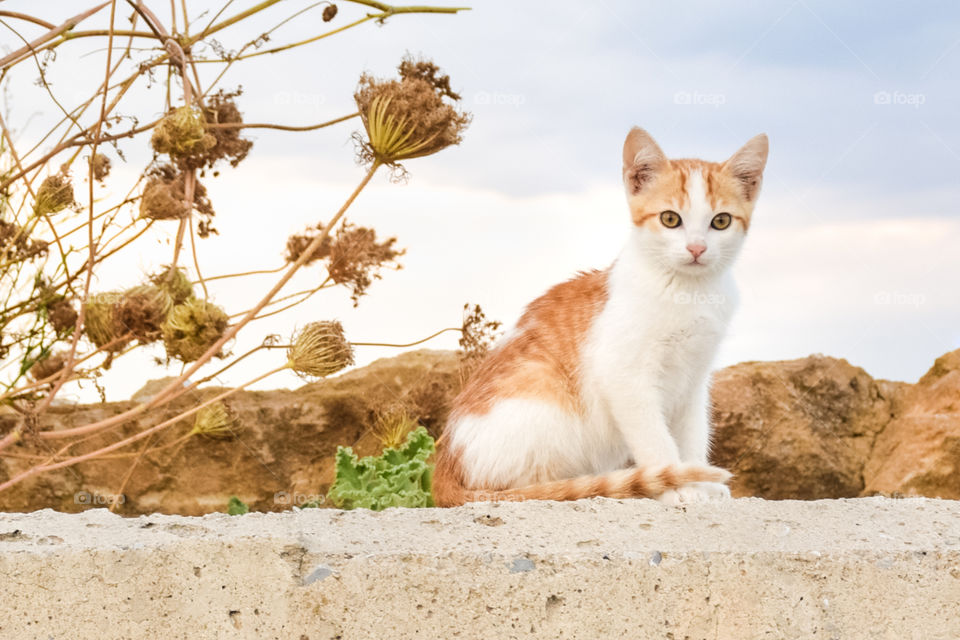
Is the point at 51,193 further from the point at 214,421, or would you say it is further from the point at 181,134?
the point at 214,421

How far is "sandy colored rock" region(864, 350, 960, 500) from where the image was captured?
15.8 feet

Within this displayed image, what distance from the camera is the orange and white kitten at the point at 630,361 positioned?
2.83 metres

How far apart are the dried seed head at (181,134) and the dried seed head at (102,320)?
580 millimetres

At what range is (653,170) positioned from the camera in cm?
291

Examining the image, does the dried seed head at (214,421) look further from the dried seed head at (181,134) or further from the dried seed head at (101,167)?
the dried seed head at (181,134)

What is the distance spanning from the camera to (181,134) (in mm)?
3189

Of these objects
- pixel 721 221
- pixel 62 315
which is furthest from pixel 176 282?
pixel 721 221

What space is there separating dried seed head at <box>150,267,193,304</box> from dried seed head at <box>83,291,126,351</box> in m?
0.14

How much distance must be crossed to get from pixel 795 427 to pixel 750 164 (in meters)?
2.39

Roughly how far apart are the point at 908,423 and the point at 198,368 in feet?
11.8

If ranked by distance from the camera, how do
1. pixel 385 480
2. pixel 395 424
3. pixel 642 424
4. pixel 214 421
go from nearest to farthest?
pixel 642 424, pixel 385 480, pixel 214 421, pixel 395 424

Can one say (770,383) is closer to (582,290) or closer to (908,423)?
(908,423)

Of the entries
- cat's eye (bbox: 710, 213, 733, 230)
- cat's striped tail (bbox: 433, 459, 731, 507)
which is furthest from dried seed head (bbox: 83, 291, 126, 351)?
cat's eye (bbox: 710, 213, 733, 230)

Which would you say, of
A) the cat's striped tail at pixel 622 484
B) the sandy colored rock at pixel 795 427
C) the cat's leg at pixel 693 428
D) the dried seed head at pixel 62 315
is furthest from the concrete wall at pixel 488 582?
the sandy colored rock at pixel 795 427
